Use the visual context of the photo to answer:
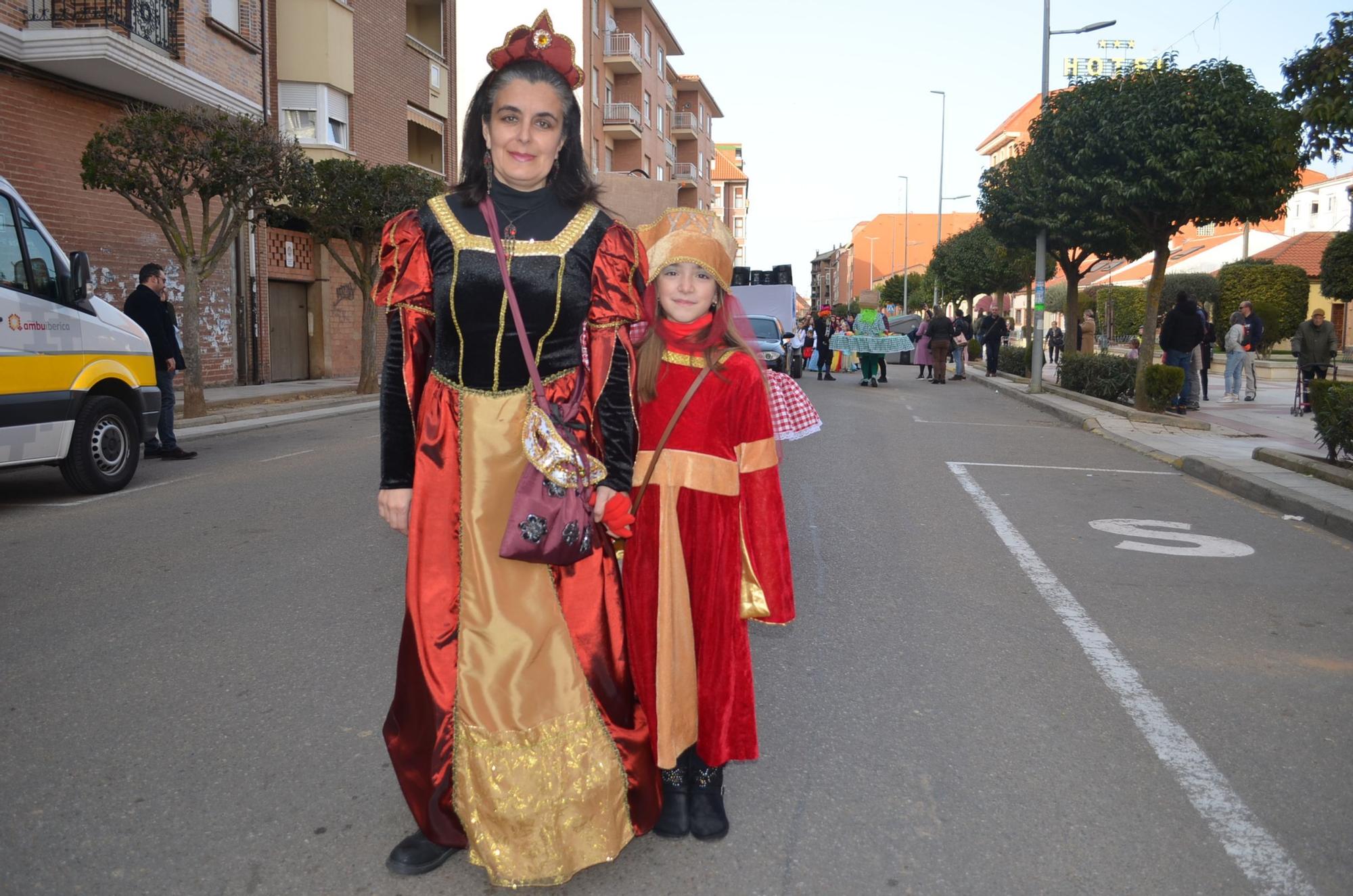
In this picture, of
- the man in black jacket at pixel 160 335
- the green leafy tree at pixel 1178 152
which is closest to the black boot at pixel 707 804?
the man in black jacket at pixel 160 335

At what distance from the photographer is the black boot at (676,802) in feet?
9.61

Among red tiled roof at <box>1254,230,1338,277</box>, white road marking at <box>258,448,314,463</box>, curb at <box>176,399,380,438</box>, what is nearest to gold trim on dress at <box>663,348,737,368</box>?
white road marking at <box>258,448,314,463</box>

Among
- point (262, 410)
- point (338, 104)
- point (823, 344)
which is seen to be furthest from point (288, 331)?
point (823, 344)

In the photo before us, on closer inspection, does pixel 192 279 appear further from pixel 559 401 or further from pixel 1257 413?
pixel 1257 413

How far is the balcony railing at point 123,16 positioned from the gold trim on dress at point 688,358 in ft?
52.8

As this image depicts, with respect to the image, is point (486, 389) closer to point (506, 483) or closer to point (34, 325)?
point (506, 483)

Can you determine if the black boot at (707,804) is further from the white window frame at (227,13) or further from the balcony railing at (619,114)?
the balcony railing at (619,114)

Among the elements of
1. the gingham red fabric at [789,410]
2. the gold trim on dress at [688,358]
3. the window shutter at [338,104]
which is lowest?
the gingham red fabric at [789,410]

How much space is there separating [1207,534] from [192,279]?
509 inches

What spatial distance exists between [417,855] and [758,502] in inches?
50.0

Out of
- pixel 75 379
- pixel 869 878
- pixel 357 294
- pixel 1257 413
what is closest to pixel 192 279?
pixel 75 379

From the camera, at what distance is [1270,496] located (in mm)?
8828

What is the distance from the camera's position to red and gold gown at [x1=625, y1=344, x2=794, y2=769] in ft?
9.41

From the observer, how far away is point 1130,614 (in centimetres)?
527
